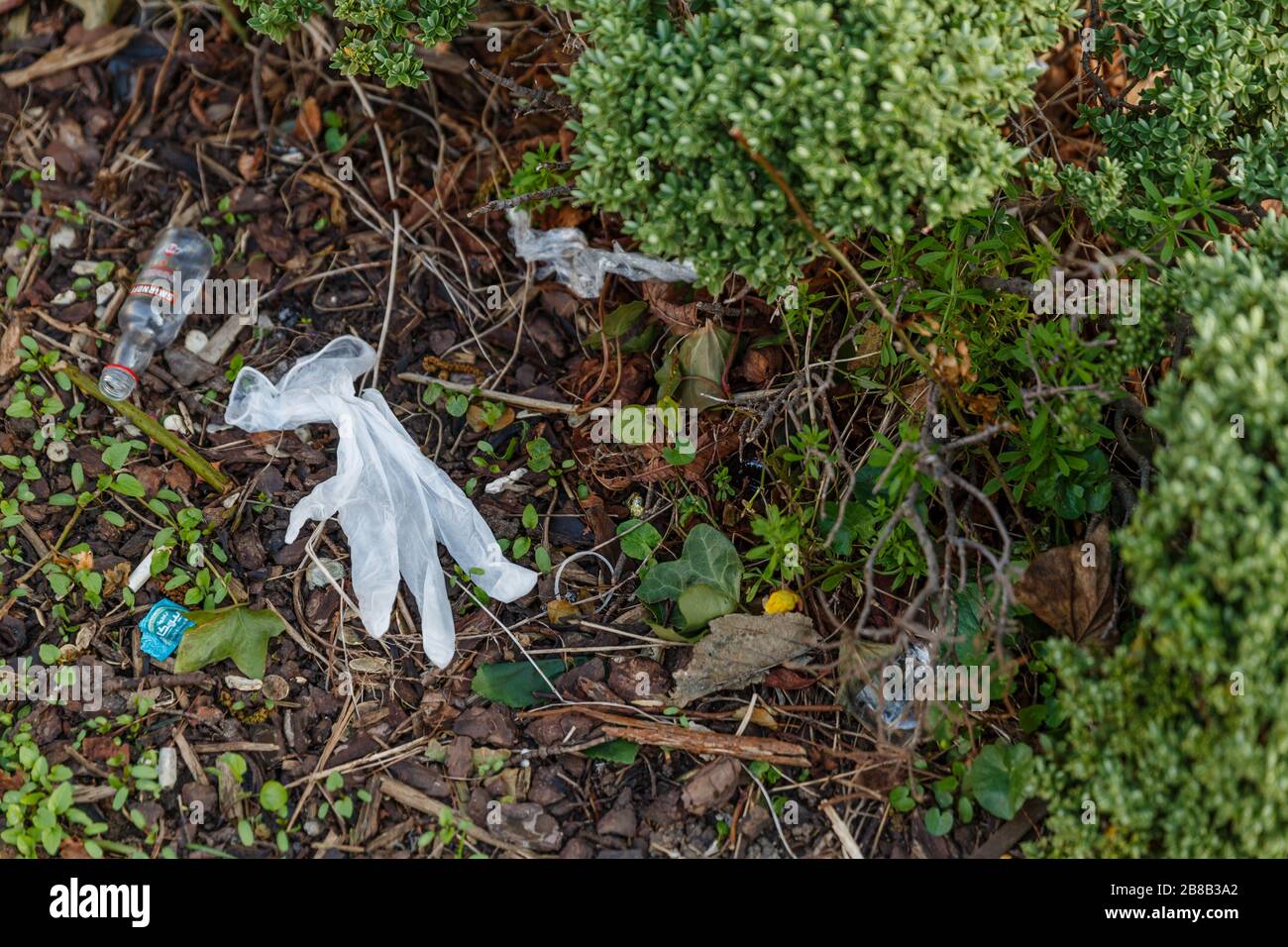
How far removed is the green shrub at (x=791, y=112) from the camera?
9.53 ft

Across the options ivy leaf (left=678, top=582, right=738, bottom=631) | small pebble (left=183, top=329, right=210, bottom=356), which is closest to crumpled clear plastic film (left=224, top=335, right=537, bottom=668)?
small pebble (left=183, top=329, right=210, bottom=356)

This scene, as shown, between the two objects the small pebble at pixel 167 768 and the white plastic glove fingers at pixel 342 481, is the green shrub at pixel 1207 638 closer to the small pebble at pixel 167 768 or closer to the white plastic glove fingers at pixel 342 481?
the white plastic glove fingers at pixel 342 481

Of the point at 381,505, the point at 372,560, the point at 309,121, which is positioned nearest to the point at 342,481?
the point at 381,505

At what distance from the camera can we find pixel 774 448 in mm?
3879

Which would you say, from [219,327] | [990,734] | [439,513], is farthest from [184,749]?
[990,734]

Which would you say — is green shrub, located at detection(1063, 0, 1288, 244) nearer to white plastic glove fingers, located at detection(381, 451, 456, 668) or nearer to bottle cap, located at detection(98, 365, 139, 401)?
white plastic glove fingers, located at detection(381, 451, 456, 668)

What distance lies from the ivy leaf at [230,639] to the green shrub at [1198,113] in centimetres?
323

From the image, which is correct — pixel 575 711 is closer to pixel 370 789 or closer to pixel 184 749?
pixel 370 789

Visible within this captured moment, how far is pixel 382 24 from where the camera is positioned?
3.61 metres

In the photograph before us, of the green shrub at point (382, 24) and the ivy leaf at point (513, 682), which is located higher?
the green shrub at point (382, 24)

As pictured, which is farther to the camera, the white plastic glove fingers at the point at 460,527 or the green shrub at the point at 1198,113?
the white plastic glove fingers at the point at 460,527

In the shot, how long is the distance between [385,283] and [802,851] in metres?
2.86

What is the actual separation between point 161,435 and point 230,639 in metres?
0.93

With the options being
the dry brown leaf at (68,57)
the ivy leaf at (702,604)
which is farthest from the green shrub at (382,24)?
the ivy leaf at (702,604)
